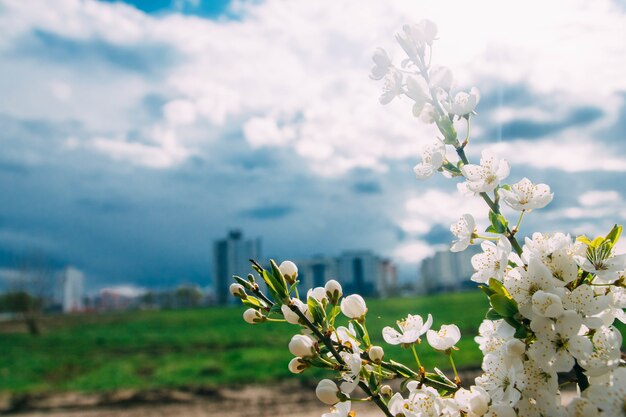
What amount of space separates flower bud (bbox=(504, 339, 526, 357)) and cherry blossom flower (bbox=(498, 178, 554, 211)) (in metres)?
0.27

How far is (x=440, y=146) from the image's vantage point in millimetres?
1065

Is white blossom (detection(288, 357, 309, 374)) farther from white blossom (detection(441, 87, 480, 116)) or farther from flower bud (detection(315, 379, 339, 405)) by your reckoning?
white blossom (detection(441, 87, 480, 116))

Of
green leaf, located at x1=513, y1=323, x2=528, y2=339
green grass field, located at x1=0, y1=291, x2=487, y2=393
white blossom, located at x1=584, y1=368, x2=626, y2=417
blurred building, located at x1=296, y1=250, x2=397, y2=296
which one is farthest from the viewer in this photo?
blurred building, located at x1=296, y1=250, x2=397, y2=296

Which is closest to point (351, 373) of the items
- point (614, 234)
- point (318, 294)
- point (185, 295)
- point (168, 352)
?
point (318, 294)

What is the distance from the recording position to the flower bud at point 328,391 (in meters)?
0.94

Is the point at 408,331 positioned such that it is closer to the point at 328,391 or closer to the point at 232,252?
the point at 328,391

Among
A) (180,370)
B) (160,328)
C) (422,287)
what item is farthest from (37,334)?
(422,287)

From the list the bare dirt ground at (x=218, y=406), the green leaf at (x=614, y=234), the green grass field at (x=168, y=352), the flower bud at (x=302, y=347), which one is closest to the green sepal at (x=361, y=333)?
the flower bud at (x=302, y=347)

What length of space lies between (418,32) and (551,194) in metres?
0.42

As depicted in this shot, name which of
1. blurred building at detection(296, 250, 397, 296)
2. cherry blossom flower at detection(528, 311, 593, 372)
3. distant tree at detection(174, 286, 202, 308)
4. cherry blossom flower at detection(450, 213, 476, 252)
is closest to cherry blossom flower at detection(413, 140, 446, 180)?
cherry blossom flower at detection(450, 213, 476, 252)

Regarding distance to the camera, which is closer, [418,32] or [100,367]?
[418,32]

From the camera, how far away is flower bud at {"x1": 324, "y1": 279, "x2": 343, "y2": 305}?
40.0 inches

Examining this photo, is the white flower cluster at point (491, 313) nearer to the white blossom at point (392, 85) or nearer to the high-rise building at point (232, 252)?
the white blossom at point (392, 85)

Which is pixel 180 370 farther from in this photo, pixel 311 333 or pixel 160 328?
pixel 311 333
